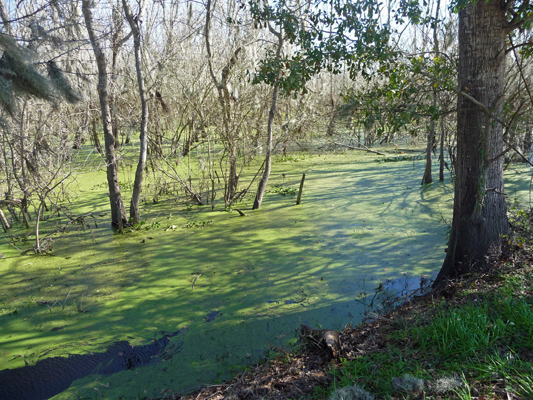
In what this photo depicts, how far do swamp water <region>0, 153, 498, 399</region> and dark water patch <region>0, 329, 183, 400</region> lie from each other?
0.24 feet

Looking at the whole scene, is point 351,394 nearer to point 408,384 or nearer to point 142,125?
point 408,384

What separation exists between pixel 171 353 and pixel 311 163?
9844 mm

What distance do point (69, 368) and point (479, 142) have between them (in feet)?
14.2

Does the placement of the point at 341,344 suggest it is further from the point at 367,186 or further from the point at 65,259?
the point at 367,186

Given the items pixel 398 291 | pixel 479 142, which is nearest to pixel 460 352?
pixel 398 291

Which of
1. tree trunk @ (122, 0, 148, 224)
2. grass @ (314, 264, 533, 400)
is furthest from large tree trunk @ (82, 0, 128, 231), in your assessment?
grass @ (314, 264, 533, 400)

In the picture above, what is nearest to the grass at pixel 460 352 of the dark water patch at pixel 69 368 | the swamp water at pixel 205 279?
the swamp water at pixel 205 279

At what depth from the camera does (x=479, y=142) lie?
3746 mm

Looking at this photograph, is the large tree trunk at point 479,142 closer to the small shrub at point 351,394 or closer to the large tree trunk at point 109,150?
the small shrub at point 351,394

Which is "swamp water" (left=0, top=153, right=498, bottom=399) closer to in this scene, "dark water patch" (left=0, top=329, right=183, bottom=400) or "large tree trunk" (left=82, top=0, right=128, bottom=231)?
"dark water patch" (left=0, top=329, right=183, bottom=400)

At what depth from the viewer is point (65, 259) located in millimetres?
5777

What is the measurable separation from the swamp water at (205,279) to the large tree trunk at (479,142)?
0.98m

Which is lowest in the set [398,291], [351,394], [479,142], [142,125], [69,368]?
[69,368]

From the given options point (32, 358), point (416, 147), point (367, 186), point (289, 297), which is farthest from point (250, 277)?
point (416, 147)
